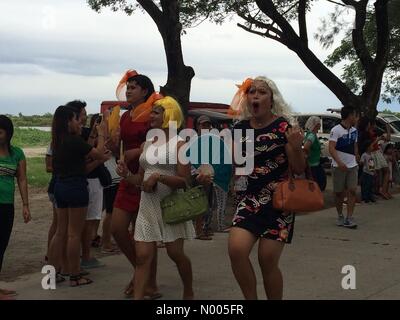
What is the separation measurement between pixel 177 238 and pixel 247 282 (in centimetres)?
88

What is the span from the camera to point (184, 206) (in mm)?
Result: 4852

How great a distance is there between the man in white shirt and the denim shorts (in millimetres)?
4366

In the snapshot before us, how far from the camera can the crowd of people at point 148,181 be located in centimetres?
436

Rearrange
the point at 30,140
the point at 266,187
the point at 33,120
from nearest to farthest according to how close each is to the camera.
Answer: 1. the point at 266,187
2. the point at 30,140
3. the point at 33,120

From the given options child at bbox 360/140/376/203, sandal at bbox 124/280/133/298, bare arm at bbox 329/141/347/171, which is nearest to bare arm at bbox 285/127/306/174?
sandal at bbox 124/280/133/298

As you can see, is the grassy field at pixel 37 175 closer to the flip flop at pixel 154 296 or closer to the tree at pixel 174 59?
the tree at pixel 174 59

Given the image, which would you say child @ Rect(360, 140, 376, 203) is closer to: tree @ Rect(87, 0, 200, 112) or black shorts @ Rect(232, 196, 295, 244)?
tree @ Rect(87, 0, 200, 112)

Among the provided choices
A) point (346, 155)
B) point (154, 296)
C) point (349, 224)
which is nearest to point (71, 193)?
point (154, 296)

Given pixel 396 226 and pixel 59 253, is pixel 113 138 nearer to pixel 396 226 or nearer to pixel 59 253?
pixel 59 253

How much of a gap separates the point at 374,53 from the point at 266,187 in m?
23.5

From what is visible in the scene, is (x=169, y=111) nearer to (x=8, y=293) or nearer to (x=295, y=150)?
(x=295, y=150)

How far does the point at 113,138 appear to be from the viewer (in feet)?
18.4

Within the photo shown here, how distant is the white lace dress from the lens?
493 cm
